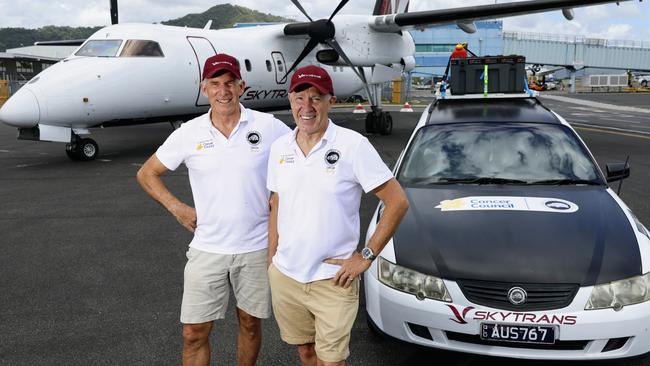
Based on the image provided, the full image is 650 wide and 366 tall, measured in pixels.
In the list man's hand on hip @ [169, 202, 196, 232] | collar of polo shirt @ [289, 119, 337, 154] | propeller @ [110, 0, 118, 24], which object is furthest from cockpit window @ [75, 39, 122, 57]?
collar of polo shirt @ [289, 119, 337, 154]

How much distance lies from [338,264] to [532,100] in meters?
4.37

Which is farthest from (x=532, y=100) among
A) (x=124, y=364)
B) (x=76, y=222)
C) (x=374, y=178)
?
(x=76, y=222)

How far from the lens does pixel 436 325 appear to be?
2980mm

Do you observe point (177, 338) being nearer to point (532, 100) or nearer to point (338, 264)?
point (338, 264)

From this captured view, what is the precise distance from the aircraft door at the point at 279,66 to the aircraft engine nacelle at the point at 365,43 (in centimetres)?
154

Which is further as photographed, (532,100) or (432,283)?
(532,100)

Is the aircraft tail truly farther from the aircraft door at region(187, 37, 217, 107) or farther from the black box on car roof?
the black box on car roof

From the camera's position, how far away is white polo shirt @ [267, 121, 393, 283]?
2373 mm

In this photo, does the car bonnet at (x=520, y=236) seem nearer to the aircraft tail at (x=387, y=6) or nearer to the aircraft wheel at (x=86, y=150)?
the aircraft wheel at (x=86, y=150)

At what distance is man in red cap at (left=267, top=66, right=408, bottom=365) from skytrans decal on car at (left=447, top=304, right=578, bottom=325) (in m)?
0.78

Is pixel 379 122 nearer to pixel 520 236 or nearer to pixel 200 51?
pixel 200 51

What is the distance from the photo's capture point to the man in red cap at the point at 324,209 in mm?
2383

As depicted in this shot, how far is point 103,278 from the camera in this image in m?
4.89

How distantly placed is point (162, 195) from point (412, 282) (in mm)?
1566
